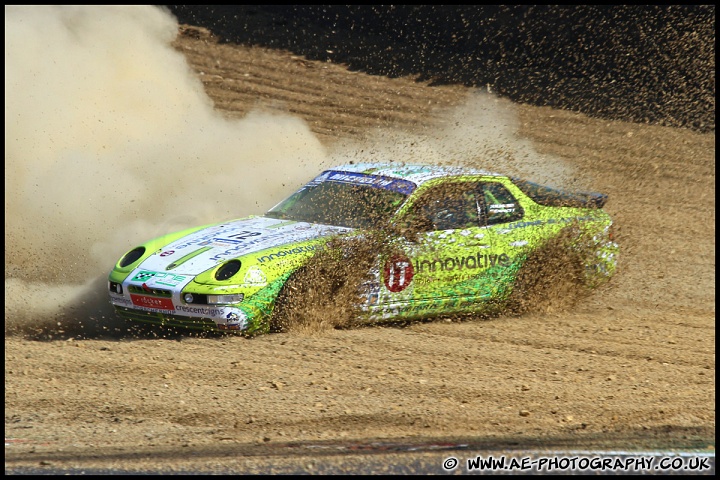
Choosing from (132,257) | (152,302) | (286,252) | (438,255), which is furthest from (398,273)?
(132,257)

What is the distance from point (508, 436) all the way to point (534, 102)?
38.4 ft

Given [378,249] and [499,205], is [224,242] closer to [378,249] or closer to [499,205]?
[378,249]

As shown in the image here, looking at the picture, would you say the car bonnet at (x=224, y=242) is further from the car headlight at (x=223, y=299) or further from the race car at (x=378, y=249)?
the car headlight at (x=223, y=299)

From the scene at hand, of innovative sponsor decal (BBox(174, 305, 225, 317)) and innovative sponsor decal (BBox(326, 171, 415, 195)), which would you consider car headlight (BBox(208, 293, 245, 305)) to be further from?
innovative sponsor decal (BBox(326, 171, 415, 195))

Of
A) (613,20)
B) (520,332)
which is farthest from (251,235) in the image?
(613,20)

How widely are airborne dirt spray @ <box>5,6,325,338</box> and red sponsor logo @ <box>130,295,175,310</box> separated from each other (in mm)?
557

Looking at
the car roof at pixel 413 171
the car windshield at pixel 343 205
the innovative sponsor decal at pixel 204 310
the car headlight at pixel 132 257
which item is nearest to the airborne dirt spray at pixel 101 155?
the car headlight at pixel 132 257

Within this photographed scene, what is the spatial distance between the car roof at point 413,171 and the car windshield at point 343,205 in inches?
8.8

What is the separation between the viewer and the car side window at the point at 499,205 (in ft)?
23.3

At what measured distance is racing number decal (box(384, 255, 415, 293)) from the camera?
21.5 feet

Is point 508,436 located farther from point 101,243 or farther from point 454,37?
point 454,37

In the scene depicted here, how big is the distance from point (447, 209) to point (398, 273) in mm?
694

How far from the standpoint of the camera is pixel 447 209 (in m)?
6.95

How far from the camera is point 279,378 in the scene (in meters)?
5.51
